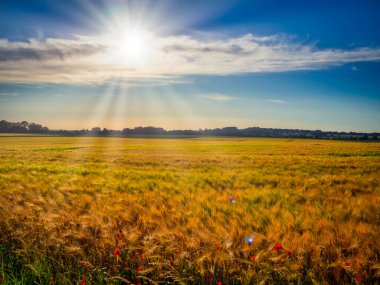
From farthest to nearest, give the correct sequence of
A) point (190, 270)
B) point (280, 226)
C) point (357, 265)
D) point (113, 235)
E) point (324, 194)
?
point (324, 194)
point (280, 226)
point (113, 235)
point (190, 270)
point (357, 265)

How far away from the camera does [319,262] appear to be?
2900 mm

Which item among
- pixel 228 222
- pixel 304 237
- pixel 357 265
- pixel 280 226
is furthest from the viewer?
pixel 228 222

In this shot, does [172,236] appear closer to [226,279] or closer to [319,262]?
[226,279]

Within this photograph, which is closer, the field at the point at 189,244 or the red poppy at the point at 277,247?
the field at the point at 189,244

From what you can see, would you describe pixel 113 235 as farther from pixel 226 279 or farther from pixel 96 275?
pixel 226 279

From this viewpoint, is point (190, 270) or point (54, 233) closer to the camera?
point (190, 270)

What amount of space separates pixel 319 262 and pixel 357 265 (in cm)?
35

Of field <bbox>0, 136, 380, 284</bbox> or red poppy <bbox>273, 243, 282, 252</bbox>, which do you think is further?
red poppy <bbox>273, 243, 282, 252</bbox>

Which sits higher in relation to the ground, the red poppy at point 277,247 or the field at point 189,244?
the red poppy at point 277,247

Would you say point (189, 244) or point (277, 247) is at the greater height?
point (277, 247)

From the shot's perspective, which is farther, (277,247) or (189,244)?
(189,244)

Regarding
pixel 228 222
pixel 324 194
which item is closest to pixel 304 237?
pixel 228 222

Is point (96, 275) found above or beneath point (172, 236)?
beneath

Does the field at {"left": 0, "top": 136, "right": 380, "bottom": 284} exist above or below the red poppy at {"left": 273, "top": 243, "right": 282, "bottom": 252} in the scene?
below
